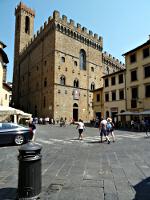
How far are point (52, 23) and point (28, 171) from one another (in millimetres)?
44128

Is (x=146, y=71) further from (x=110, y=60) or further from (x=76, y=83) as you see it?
(x=110, y=60)

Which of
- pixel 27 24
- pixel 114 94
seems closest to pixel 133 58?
pixel 114 94

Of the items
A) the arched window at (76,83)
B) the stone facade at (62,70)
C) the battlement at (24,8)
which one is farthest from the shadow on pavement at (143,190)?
the battlement at (24,8)

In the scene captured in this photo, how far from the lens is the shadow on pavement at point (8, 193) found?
405 cm

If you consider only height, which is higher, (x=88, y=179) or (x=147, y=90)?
(x=147, y=90)

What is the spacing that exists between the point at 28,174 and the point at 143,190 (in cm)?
256

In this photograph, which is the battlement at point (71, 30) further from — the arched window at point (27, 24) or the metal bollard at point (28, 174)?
the metal bollard at point (28, 174)

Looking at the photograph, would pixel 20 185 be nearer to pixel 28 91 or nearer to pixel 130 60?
pixel 130 60

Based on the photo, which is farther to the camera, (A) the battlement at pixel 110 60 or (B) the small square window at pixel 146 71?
(A) the battlement at pixel 110 60

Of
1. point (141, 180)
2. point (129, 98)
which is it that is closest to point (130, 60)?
point (129, 98)

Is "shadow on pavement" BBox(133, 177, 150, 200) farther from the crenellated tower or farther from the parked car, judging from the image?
the crenellated tower

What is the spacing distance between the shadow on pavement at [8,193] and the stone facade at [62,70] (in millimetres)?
35914

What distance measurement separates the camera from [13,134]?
38.7ft

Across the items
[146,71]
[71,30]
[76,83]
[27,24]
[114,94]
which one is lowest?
[114,94]
